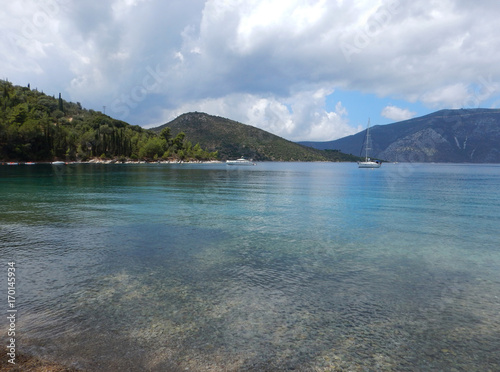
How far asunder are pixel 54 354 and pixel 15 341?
1.53 m

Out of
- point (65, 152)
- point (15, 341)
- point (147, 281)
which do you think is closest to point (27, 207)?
point (147, 281)

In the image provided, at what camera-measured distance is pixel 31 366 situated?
7.08 meters

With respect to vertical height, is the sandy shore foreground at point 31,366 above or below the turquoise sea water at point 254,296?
above

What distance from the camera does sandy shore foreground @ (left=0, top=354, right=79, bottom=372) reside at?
6953 mm

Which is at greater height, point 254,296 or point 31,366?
point 31,366

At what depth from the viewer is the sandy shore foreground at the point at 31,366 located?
22.8 ft

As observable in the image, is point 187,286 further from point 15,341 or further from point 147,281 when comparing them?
point 15,341

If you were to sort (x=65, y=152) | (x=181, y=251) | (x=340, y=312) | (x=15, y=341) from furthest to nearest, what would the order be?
(x=65, y=152) → (x=181, y=251) → (x=340, y=312) → (x=15, y=341)

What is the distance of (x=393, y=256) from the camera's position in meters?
17.2

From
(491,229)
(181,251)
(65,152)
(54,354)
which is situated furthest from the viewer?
(65,152)

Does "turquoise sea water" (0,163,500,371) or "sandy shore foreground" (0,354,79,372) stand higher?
"sandy shore foreground" (0,354,79,372)

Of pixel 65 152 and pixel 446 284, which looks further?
pixel 65 152

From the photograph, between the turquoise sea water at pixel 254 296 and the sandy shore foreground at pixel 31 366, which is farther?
the turquoise sea water at pixel 254 296

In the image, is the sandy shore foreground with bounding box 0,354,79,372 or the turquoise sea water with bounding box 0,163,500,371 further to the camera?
the turquoise sea water with bounding box 0,163,500,371
